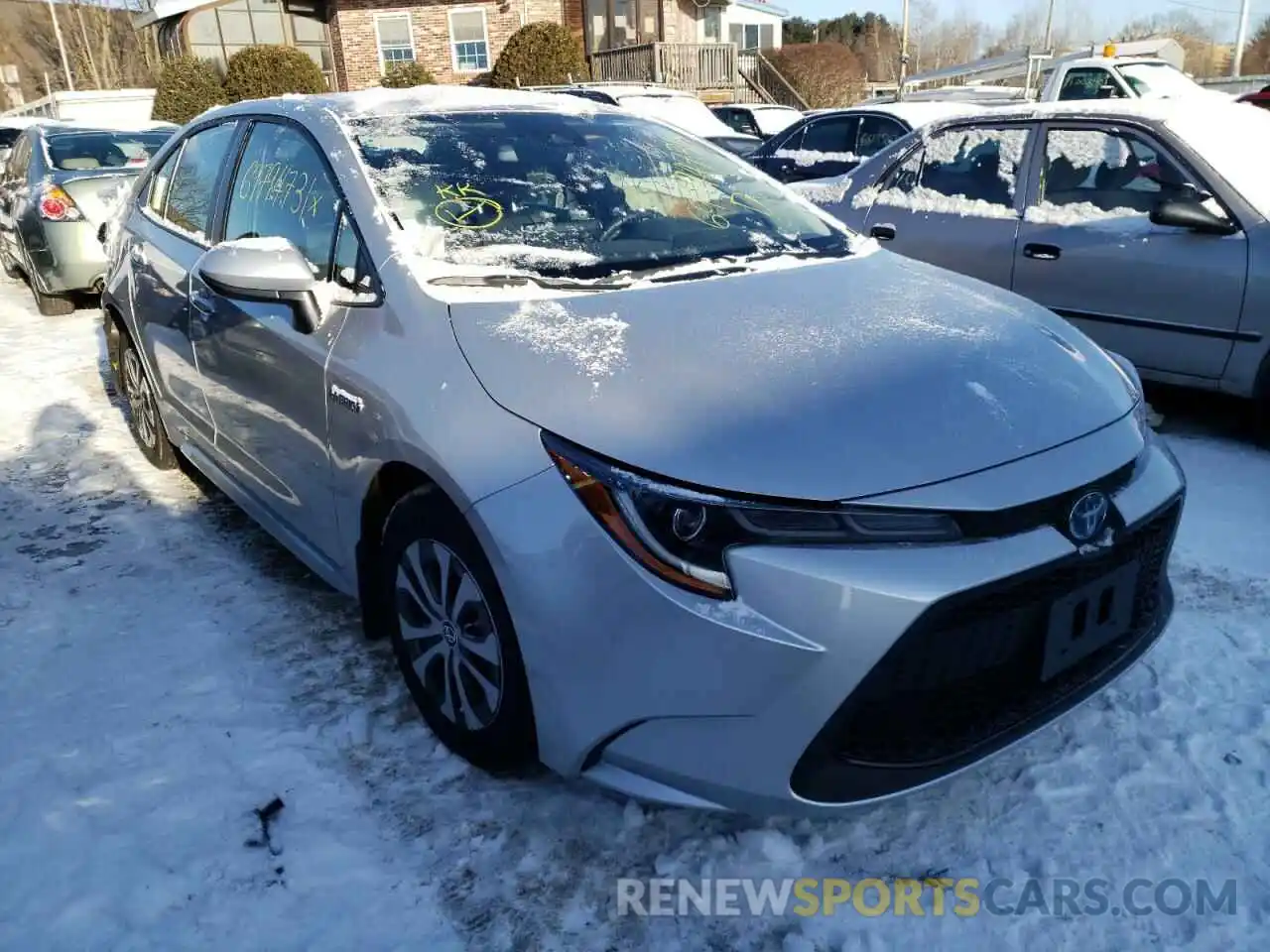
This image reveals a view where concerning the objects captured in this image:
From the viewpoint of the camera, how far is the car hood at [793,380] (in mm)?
1820

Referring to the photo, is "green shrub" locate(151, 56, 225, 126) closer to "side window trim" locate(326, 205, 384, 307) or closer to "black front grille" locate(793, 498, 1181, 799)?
"side window trim" locate(326, 205, 384, 307)

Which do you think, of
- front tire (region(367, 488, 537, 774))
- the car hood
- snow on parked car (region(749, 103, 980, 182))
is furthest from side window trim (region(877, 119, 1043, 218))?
front tire (region(367, 488, 537, 774))

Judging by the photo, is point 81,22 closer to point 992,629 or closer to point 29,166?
point 29,166

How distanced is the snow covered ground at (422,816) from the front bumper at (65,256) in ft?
17.3

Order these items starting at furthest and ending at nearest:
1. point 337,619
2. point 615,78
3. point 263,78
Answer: point 615,78, point 263,78, point 337,619

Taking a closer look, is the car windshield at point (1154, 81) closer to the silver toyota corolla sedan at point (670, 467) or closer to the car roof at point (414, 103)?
the car roof at point (414, 103)

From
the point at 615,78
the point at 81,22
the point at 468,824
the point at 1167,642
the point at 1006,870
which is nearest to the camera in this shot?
the point at 1006,870

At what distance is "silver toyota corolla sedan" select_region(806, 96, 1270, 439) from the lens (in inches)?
166

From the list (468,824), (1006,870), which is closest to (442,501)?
(468,824)

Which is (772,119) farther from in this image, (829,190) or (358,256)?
(358,256)

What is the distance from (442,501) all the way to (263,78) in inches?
943

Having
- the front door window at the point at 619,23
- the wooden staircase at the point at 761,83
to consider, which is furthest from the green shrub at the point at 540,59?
the wooden staircase at the point at 761,83

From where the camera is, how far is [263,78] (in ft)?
74.3

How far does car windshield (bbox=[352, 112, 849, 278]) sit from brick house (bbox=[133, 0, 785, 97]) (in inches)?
905
